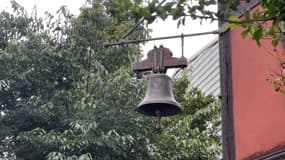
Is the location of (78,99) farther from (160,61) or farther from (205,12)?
(205,12)

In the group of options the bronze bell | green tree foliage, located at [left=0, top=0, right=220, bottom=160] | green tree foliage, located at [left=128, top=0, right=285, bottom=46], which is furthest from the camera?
green tree foliage, located at [left=0, top=0, right=220, bottom=160]

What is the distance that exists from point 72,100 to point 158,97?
2.83m

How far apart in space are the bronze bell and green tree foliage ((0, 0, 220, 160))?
167 cm

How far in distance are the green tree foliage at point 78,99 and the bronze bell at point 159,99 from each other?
5.49 feet

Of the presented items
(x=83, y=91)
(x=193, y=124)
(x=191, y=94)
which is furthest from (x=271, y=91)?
(x=191, y=94)

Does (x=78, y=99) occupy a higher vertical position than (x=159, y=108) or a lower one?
higher

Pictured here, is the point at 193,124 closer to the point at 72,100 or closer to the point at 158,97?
the point at 72,100

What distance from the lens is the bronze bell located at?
5.32 meters

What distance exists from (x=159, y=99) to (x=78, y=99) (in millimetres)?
2730


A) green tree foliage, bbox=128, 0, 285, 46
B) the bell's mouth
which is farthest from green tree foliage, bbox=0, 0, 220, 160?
green tree foliage, bbox=128, 0, 285, 46

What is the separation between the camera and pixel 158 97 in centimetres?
534

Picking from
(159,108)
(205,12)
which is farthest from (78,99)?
(205,12)

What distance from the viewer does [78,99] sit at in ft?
25.9

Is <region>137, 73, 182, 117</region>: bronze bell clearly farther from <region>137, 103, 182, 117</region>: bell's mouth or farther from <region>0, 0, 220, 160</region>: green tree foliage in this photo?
<region>0, 0, 220, 160</region>: green tree foliage
